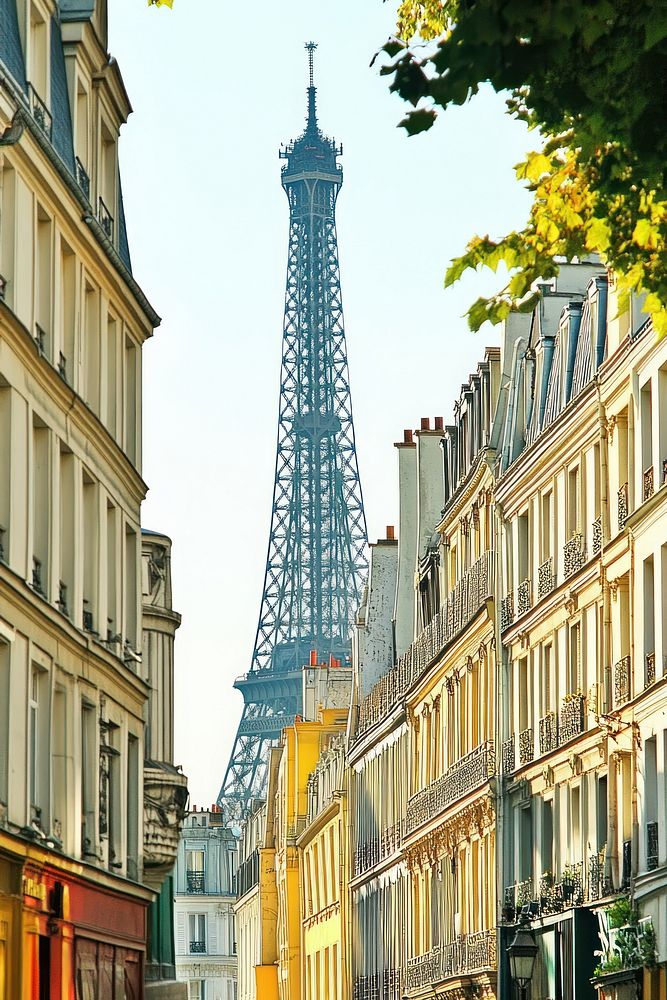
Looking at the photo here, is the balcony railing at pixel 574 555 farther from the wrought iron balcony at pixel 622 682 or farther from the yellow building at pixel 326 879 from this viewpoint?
the yellow building at pixel 326 879

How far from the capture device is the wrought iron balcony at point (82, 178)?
105ft

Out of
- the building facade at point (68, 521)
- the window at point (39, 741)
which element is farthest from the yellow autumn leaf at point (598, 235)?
the window at point (39, 741)

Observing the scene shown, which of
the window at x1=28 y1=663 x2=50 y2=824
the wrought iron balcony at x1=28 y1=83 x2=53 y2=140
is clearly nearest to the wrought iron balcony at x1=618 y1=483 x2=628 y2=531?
the wrought iron balcony at x1=28 y1=83 x2=53 y2=140

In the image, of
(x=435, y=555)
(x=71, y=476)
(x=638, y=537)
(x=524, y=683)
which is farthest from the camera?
(x=435, y=555)

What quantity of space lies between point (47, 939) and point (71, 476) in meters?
6.45

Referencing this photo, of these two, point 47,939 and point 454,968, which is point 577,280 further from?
point 47,939

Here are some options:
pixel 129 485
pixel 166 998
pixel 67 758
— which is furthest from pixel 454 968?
pixel 67 758

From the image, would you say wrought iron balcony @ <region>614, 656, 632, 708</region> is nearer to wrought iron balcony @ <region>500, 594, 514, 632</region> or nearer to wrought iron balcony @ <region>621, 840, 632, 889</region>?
wrought iron balcony @ <region>621, 840, 632, 889</region>

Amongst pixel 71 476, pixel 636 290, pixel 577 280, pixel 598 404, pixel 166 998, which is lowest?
pixel 166 998

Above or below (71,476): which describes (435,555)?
above

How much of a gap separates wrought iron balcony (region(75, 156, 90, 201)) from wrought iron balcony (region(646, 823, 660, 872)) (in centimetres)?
1419

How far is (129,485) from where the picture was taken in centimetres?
3519

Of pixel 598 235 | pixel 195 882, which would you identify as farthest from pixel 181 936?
pixel 598 235

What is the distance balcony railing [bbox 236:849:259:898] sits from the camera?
103 meters
